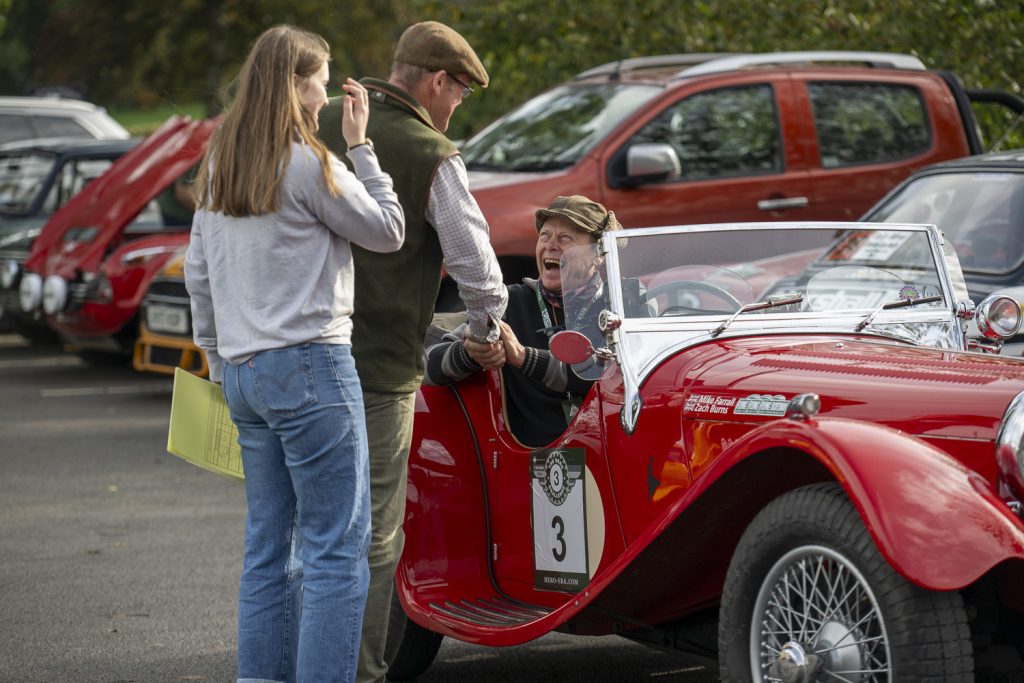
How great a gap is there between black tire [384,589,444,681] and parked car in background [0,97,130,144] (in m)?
12.5

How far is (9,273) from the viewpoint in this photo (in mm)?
11852

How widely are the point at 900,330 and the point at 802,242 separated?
40 cm

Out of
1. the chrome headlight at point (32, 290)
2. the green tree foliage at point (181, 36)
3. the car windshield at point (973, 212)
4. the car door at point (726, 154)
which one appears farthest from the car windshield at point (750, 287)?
→ the green tree foliage at point (181, 36)

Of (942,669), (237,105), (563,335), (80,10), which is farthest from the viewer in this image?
(80,10)

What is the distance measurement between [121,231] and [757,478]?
27.3 feet

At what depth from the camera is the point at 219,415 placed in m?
3.98

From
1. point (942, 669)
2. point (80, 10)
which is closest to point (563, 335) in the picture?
point (942, 669)

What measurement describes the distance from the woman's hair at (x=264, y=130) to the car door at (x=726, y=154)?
500cm

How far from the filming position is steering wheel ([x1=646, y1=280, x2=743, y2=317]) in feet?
13.5

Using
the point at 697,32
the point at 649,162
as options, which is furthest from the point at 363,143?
the point at 697,32

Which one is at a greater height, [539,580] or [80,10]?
[80,10]

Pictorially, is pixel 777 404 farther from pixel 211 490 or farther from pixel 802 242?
pixel 211 490

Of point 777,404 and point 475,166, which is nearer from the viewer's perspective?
point 777,404

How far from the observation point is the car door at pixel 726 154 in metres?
8.45
